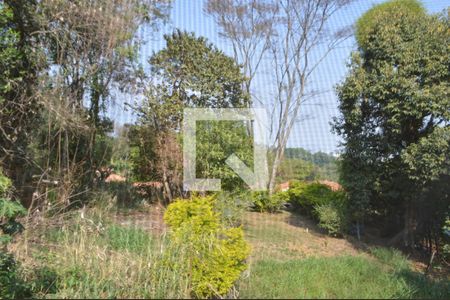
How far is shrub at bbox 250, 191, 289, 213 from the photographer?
7088 mm

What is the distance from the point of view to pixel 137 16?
512 cm

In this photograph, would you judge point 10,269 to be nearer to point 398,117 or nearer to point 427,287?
point 427,287

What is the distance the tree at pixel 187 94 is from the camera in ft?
19.7

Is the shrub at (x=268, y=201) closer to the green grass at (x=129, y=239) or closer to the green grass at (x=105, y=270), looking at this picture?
the green grass at (x=129, y=239)

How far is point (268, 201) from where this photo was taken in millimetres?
7359

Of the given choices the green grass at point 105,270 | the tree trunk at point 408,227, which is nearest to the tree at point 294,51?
the tree trunk at point 408,227

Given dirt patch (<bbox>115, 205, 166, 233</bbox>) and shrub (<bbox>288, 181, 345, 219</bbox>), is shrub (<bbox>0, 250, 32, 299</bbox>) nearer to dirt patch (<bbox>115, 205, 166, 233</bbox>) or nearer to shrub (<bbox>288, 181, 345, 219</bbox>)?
dirt patch (<bbox>115, 205, 166, 233</bbox>)

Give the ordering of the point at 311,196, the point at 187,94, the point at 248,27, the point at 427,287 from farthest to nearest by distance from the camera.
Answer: the point at 248,27, the point at 311,196, the point at 187,94, the point at 427,287

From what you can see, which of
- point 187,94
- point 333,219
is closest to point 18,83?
point 187,94

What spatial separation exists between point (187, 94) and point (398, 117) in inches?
131

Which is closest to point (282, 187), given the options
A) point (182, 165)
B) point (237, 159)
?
point (237, 159)

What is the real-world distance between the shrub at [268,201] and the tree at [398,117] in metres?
2.08

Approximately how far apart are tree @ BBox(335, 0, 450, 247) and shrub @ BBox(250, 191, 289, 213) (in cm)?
208

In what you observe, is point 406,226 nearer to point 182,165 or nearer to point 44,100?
point 182,165
